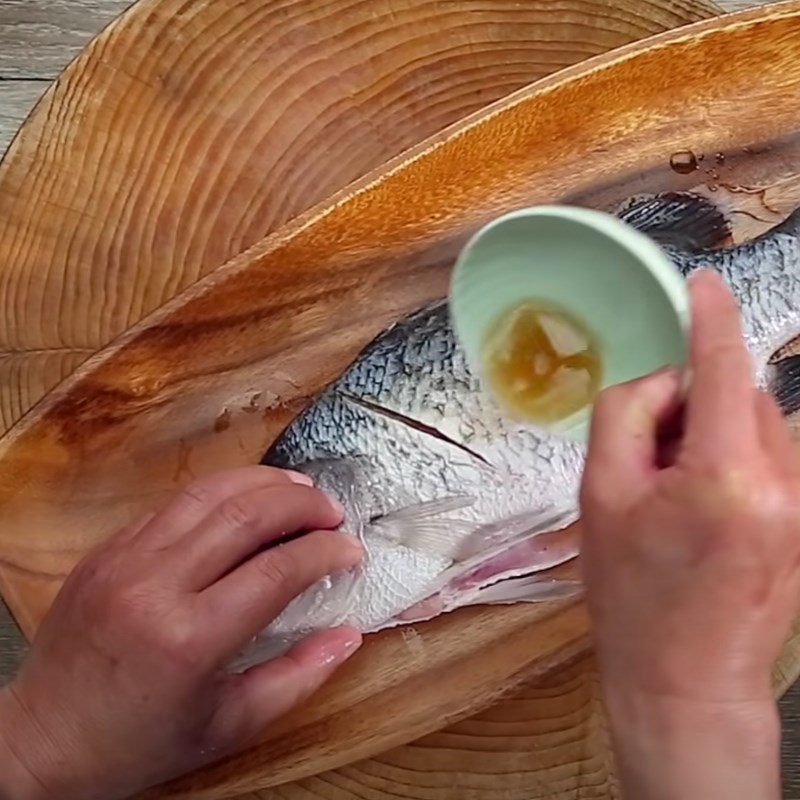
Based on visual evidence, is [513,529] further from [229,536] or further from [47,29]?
[47,29]

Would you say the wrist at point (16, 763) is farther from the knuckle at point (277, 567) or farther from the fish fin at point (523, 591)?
the fish fin at point (523, 591)

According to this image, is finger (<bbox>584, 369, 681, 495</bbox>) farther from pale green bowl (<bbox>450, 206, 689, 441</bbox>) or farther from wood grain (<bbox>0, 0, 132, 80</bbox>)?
wood grain (<bbox>0, 0, 132, 80</bbox>)

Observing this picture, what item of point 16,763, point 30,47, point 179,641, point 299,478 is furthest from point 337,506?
point 30,47

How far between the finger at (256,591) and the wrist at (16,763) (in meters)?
0.17

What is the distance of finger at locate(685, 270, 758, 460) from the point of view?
17.0 inches

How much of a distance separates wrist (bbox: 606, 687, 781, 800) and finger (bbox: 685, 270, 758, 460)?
0.13 metres

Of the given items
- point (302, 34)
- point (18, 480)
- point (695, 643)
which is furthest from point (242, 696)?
point (302, 34)

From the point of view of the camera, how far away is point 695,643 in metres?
0.47

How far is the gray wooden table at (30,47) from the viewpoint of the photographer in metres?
1.07

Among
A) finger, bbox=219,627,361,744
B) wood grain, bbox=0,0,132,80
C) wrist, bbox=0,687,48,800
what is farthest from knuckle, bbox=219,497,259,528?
wood grain, bbox=0,0,132,80

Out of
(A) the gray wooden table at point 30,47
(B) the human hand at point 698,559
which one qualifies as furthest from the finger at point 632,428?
(A) the gray wooden table at point 30,47

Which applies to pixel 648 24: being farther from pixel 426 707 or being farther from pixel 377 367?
pixel 426 707

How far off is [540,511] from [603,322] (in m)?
0.15

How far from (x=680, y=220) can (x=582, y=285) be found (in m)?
0.14
